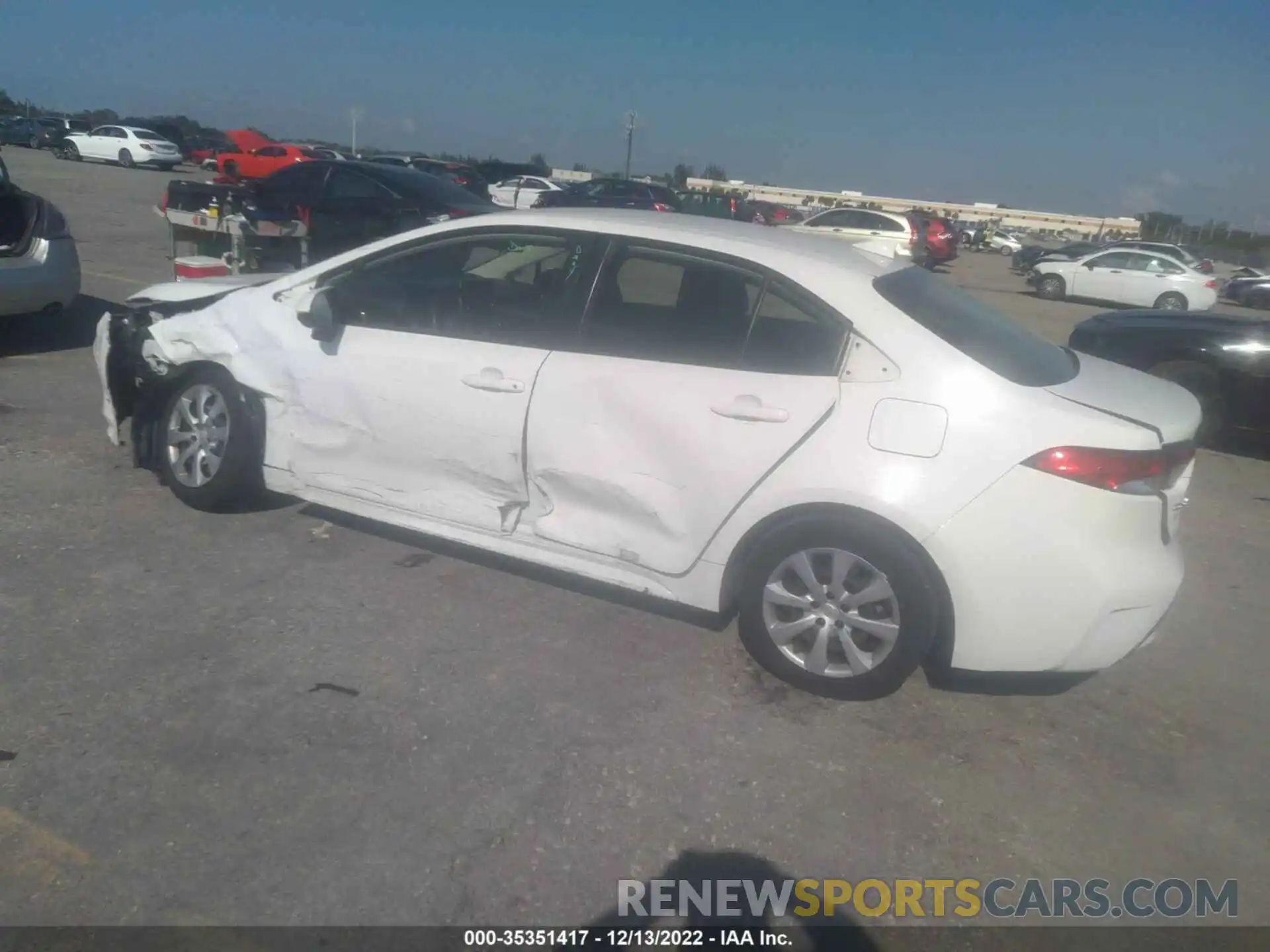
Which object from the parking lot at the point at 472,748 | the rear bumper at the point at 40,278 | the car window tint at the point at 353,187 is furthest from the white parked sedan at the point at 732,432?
the car window tint at the point at 353,187

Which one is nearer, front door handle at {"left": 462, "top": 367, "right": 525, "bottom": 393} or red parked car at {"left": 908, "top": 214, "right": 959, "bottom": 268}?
front door handle at {"left": 462, "top": 367, "right": 525, "bottom": 393}

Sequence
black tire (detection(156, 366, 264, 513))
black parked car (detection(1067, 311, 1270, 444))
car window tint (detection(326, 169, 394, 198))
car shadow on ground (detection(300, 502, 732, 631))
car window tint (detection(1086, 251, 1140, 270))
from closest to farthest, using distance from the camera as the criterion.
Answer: car shadow on ground (detection(300, 502, 732, 631)), black tire (detection(156, 366, 264, 513)), black parked car (detection(1067, 311, 1270, 444)), car window tint (detection(326, 169, 394, 198)), car window tint (detection(1086, 251, 1140, 270))

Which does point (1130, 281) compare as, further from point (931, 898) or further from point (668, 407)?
point (931, 898)

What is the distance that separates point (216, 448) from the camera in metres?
4.66

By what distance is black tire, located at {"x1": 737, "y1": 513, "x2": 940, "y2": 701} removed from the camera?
11.1 feet

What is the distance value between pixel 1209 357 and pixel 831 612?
6499 mm

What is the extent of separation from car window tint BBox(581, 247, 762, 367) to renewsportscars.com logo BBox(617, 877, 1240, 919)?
1.85 m

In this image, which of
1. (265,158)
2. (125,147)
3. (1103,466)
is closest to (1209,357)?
(1103,466)

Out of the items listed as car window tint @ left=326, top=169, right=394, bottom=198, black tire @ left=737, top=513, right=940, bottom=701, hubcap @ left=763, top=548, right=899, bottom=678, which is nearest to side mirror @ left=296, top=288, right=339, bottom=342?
black tire @ left=737, top=513, right=940, bottom=701

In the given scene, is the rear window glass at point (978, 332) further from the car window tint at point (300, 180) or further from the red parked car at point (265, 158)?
the red parked car at point (265, 158)

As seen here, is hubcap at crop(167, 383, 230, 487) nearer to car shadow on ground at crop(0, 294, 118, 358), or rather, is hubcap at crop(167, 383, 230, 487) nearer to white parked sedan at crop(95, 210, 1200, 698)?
white parked sedan at crop(95, 210, 1200, 698)

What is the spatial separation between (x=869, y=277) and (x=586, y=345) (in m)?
1.14

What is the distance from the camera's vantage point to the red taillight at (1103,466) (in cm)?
324

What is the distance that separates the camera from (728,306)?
3756 millimetres
